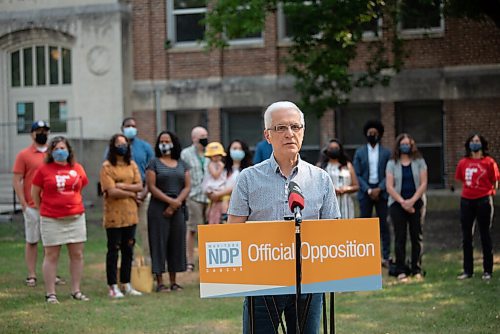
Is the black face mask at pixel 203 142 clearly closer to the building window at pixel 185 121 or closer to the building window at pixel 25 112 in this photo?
the building window at pixel 185 121

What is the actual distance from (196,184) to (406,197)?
335cm

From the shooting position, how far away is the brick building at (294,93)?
24438 mm

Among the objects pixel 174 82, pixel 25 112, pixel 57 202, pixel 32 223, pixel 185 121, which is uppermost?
pixel 174 82

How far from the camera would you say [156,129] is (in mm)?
26953

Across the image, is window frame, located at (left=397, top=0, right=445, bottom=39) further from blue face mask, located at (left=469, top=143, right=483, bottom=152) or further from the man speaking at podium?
the man speaking at podium

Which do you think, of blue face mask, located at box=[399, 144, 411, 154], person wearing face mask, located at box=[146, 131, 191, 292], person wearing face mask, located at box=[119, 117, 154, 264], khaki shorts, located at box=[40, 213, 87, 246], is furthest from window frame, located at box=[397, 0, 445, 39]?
khaki shorts, located at box=[40, 213, 87, 246]

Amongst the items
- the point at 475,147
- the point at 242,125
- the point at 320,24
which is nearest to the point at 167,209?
the point at 475,147

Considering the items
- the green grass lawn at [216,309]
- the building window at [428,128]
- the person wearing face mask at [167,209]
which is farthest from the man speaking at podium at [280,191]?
the building window at [428,128]

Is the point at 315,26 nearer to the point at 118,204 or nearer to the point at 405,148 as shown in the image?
the point at 405,148

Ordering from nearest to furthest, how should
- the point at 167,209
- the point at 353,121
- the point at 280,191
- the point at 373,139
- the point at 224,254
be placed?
the point at 224,254
the point at 280,191
the point at 167,209
the point at 373,139
the point at 353,121

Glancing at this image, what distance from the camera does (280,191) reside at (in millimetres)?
5109

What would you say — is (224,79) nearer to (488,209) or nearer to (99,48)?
(99,48)

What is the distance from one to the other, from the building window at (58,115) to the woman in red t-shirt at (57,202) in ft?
55.4

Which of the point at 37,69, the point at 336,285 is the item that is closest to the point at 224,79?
the point at 37,69
